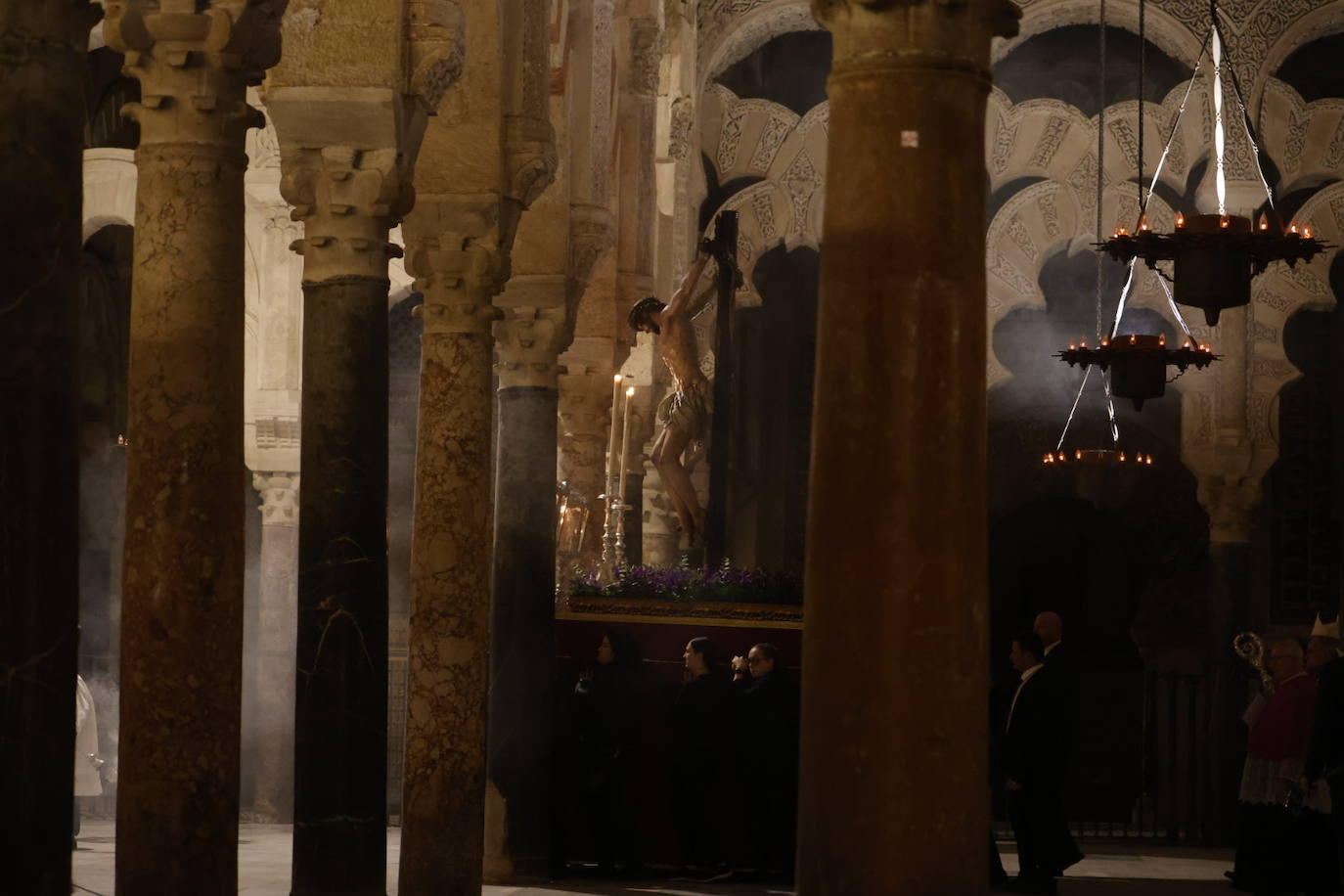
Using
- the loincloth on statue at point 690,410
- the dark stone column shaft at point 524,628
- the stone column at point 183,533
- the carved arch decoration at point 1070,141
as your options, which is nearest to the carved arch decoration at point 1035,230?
the carved arch decoration at point 1070,141

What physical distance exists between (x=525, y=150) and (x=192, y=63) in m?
3.68

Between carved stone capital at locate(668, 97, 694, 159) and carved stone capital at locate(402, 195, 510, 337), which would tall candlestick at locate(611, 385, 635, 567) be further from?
carved stone capital at locate(668, 97, 694, 159)

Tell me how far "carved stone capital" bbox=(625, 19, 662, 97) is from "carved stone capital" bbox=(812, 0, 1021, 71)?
33.6 feet

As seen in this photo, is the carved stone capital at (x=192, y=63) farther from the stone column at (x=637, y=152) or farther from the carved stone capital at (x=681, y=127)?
the carved stone capital at (x=681, y=127)

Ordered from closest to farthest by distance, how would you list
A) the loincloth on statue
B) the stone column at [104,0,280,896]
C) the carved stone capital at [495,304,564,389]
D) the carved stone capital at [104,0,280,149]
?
the stone column at [104,0,280,896] < the carved stone capital at [104,0,280,149] < the carved stone capital at [495,304,564,389] < the loincloth on statue

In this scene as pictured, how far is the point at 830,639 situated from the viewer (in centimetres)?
462

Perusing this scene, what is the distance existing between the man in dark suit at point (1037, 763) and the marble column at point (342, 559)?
348cm

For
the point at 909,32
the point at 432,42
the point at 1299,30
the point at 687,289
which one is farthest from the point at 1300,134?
the point at 909,32

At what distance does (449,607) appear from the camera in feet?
31.0

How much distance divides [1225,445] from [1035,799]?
941 centimetres

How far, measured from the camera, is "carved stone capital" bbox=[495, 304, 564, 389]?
38.9 feet

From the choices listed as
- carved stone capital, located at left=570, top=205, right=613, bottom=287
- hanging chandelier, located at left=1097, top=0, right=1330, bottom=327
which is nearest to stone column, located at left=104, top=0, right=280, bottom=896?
carved stone capital, located at left=570, top=205, right=613, bottom=287

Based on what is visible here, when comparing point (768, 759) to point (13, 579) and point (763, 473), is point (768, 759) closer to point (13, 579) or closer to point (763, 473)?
point (13, 579)

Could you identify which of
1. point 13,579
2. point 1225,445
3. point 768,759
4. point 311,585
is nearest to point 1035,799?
point 768,759
